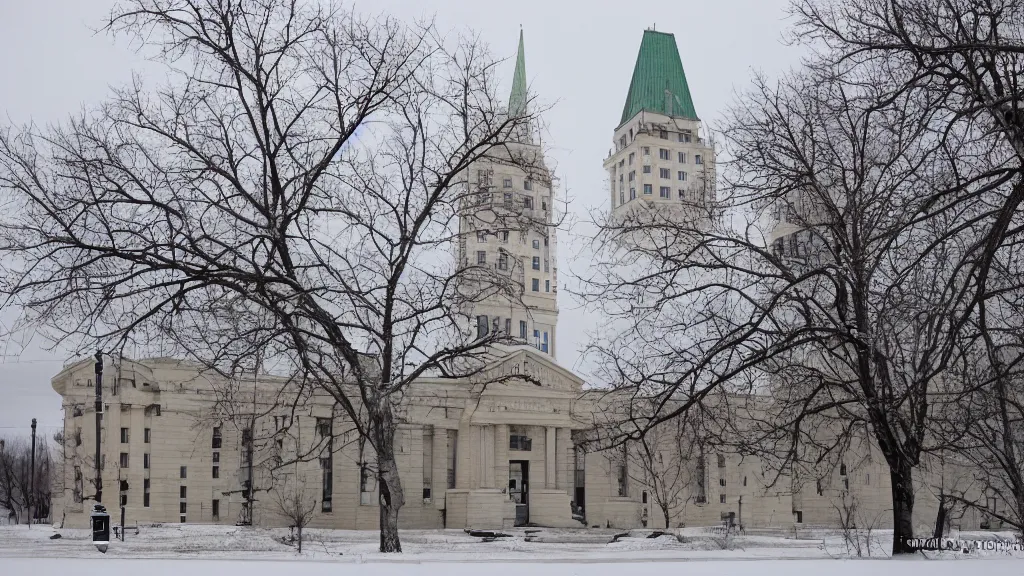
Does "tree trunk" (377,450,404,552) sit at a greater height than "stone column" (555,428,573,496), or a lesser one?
greater

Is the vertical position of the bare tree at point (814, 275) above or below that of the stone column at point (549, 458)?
above

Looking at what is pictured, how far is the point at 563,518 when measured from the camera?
201ft

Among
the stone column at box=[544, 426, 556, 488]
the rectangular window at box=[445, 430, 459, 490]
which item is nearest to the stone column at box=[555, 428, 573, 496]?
the stone column at box=[544, 426, 556, 488]

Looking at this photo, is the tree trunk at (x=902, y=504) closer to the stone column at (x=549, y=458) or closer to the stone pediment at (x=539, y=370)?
the stone pediment at (x=539, y=370)

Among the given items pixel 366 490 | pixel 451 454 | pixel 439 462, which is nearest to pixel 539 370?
pixel 451 454

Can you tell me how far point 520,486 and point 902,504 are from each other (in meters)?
50.2

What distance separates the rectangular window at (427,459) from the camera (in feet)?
201

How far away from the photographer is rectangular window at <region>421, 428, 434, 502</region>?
61.1m

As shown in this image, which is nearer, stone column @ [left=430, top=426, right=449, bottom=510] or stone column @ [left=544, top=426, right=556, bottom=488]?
stone column @ [left=430, top=426, right=449, bottom=510]

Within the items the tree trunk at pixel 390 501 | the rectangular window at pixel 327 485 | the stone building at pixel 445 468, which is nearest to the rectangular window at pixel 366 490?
the stone building at pixel 445 468

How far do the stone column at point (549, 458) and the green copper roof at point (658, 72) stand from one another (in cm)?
3882

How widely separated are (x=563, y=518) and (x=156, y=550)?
3585 cm

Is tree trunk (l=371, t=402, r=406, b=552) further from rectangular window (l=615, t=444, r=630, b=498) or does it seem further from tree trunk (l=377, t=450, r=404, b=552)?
rectangular window (l=615, t=444, r=630, b=498)

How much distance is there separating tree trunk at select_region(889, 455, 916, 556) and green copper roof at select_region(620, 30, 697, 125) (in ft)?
255
